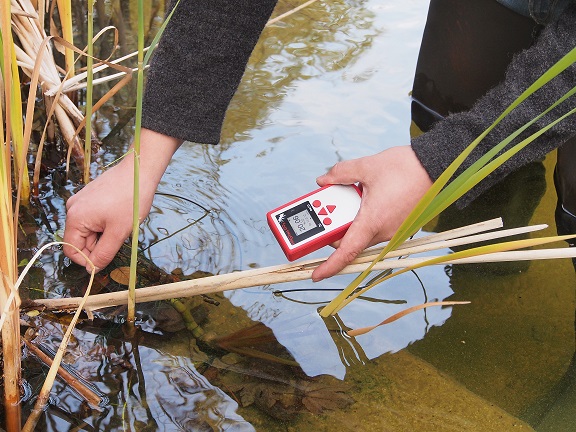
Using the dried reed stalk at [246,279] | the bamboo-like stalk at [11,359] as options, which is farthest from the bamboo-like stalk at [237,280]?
the bamboo-like stalk at [11,359]

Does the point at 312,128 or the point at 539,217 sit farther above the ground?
the point at 312,128

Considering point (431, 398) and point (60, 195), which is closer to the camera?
point (431, 398)

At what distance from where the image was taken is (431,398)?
4.43 ft

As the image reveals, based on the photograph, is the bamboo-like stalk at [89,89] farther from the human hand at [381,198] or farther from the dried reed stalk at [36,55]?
the human hand at [381,198]

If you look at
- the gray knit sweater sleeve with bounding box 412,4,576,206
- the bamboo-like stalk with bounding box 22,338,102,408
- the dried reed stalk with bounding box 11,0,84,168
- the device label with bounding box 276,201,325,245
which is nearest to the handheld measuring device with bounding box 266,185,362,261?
the device label with bounding box 276,201,325,245

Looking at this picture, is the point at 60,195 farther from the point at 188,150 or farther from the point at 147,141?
the point at 147,141

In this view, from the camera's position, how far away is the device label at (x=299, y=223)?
1250 mm

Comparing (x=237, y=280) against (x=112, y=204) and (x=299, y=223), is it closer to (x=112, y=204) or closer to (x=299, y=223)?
(x=299, y=223)

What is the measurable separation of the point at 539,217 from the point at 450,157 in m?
0.81

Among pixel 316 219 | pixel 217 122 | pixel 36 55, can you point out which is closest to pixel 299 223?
pixel 316 219

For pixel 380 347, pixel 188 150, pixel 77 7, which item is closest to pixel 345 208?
pixel 380 347

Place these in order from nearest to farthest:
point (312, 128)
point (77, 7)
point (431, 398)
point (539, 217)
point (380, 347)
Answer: point (431, 398) < point (380, 347) < point (539, 217) < point (312, 128) < point (77, 7)

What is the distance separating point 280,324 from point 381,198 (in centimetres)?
43

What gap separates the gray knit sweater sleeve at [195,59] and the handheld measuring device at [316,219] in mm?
233
